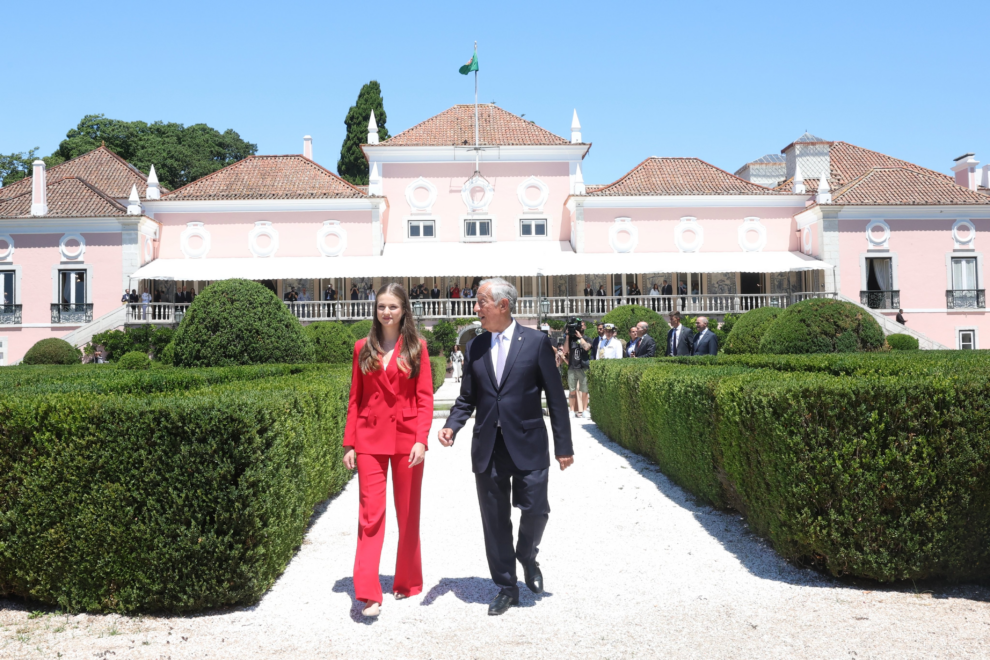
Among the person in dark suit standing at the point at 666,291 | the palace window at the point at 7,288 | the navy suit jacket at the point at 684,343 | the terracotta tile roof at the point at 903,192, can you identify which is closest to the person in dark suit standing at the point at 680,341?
the navy suit jacket at the point at 684,343

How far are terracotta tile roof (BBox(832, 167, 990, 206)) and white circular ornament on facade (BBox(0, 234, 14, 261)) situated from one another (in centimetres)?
2990

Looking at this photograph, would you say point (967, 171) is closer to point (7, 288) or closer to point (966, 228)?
point (966, 228)

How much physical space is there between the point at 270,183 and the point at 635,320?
15946mm

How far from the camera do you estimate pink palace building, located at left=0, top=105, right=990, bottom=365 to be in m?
27.6

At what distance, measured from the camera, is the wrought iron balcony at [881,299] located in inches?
1113

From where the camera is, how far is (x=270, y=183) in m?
30.1

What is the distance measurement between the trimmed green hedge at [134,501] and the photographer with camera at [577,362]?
828cm

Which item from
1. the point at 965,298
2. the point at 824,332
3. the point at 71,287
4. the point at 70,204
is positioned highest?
the point at 70,204

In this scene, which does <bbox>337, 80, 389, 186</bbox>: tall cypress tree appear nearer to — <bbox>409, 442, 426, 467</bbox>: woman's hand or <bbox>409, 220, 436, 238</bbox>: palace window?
<bbox>409, 220, 436, 238</bbox>: palace window

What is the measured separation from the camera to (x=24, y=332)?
89.6 ft

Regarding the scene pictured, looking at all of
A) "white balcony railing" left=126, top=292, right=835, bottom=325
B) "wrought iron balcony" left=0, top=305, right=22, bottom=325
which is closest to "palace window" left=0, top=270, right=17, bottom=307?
"wrought iron balcony" left=0, top=305, right=22, bottom=325

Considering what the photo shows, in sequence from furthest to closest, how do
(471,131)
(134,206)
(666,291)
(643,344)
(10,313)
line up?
(471,131), (666,291), (134,206), (10,313), (643,344)

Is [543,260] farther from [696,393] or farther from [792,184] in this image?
[696,393]

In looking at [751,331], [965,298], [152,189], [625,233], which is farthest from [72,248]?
[965,298]
